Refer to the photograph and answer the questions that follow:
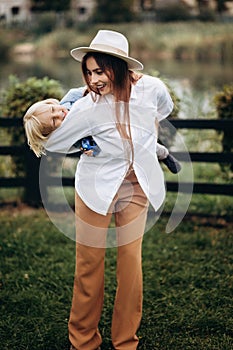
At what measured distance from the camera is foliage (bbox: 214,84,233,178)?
5844mm

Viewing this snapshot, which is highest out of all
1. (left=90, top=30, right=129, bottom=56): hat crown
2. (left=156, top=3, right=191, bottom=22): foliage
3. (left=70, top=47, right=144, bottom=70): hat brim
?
(left=90, top=30, right=129, bottom=56): hat crown

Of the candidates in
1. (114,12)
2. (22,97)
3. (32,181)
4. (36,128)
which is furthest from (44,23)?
(36,128)

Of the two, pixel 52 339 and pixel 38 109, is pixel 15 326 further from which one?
pixel 38 109

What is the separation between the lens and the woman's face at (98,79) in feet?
9.64

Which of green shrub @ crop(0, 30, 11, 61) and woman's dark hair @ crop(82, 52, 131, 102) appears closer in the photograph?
woman's dark hair @ crop(82, 52, 131, 102)

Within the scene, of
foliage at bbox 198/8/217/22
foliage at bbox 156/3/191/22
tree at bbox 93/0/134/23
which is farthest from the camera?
foliage at bbox 156/3/191/22

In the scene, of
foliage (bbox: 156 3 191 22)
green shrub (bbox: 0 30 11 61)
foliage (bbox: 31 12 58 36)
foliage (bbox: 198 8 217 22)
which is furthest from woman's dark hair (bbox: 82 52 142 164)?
foliage (bbox: 156 3 191 22)

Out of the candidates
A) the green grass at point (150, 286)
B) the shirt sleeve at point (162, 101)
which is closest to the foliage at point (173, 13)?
the green grass at point (150, 286)

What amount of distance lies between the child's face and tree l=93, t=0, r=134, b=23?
1241 inches

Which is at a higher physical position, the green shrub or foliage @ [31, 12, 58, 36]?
the green shrub

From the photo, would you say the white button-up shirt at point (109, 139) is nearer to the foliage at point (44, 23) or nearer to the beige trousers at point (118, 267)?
the beige trousers at point (118, 267)

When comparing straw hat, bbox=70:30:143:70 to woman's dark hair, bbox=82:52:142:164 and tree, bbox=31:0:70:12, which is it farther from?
tree, bbox=31:0:70:12

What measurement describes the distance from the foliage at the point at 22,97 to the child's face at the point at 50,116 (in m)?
2.96

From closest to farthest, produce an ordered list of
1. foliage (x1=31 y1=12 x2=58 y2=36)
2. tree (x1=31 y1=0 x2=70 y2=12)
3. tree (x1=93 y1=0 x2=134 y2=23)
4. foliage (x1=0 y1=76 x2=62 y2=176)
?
foliage (x1=0 y1=76 x2=62 y2=176) → foliage (x1=31 y1=12 x2=58 y2=36) → tree (x1=31 y1=0 x2=70 y2=12) → tree (x1=93 y1=0 x2=134 y2=23)
